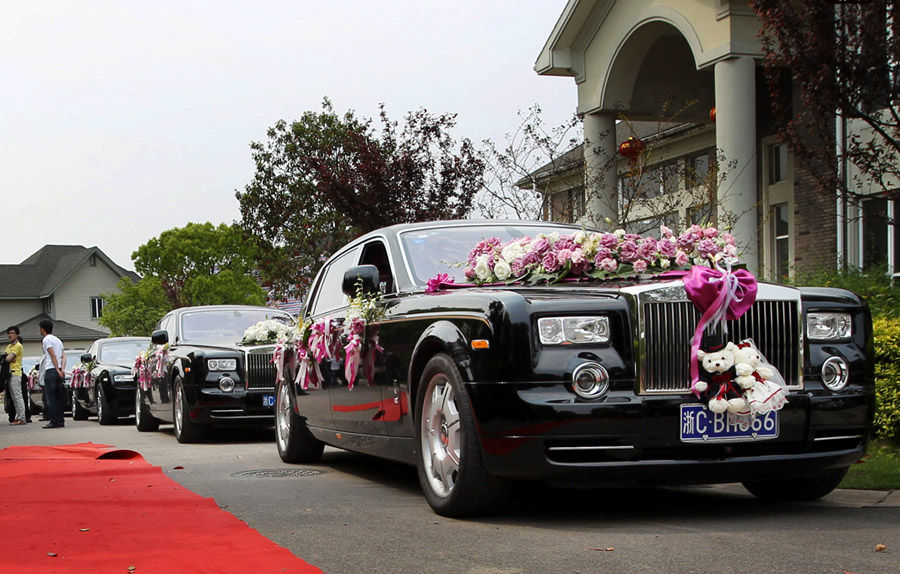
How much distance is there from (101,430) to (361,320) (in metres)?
10.4

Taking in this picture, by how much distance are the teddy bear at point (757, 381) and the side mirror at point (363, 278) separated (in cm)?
248

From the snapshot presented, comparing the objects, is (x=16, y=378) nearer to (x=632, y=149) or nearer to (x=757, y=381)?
(x=632, y=149)

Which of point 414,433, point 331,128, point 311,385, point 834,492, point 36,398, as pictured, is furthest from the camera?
point 331,128

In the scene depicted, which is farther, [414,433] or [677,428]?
[414,433]

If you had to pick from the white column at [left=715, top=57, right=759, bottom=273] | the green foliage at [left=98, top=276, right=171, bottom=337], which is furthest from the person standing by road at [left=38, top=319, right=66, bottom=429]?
the green foliage at [left=98, top=276, right=171, bottom=337]

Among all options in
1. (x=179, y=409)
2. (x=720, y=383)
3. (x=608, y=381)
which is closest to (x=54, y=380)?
(x=179, y=409)

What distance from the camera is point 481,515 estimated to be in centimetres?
554

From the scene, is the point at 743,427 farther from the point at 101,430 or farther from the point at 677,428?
the point at 101,430

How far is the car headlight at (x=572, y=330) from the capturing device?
5191 millimetres

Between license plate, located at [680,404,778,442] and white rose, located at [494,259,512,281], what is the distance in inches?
56.7

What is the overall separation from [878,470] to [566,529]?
10.0ft

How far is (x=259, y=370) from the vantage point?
485 inches

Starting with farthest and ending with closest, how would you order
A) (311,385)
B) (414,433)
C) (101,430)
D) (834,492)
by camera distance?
1. (101,430)
2. (311,385)
3. (834,492)
4. (414,433)

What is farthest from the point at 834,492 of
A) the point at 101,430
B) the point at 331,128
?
the point at 331,128
